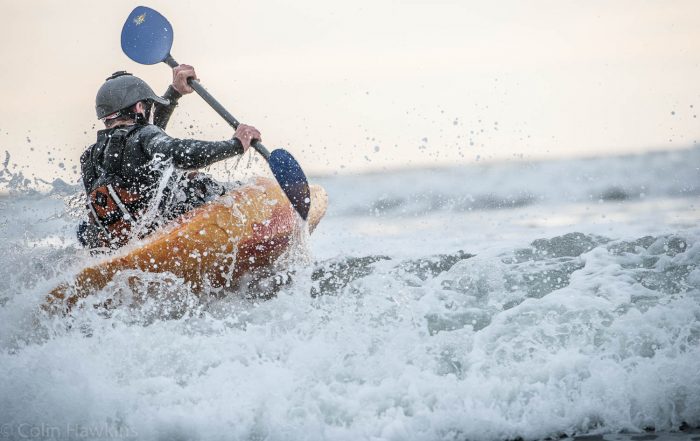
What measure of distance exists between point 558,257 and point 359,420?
2574 millimetres

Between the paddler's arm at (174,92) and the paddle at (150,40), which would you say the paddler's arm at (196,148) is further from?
the paddler's arm at (174,92)

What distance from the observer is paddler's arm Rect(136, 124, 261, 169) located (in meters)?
4.52

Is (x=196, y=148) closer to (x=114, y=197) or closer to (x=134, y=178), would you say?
(x=134, y=178)

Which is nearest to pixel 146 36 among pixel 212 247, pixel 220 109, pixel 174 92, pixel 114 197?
pixel 174 92

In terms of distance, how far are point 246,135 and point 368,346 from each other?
4.75 feet

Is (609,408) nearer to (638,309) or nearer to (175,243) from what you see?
(638,309)

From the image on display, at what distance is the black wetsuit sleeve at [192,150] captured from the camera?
178 inches

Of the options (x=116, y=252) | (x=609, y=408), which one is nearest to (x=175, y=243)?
(x=116, y=252)

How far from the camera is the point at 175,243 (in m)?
4.59

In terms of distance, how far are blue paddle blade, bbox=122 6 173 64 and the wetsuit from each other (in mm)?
813

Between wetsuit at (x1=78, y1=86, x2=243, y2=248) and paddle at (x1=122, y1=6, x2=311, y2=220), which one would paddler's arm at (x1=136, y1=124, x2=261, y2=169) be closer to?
wetsuit at (x1=78, y1=86, x2=243, y2=248)

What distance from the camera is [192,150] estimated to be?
4.51 m

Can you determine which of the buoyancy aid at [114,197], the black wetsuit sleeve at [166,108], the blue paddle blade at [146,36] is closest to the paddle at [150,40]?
the blue paddle blade at [146,36]

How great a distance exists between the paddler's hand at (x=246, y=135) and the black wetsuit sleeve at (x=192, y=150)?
0.02m
